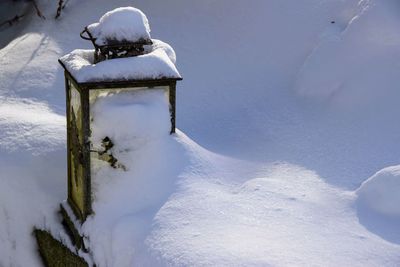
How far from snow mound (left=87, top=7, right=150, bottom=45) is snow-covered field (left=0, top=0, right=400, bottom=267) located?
2.43 ft

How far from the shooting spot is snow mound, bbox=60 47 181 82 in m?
4.87

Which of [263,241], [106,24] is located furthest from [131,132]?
[263,241]

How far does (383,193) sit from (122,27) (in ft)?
7.27

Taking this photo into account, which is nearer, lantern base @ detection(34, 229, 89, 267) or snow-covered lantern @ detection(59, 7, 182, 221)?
snow-covered lantern @ detection(59, 7, 182, 221)

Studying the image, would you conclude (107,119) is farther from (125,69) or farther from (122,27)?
(122,27)

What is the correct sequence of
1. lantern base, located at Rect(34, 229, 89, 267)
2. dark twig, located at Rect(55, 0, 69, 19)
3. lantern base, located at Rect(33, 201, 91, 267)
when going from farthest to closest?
dark twig, located at Rect(55, 0, 69, 19) < lantern base, located at Rect(34, 229, 89, 267) < lantern base, located at Rect(33, 201, 91, 267)

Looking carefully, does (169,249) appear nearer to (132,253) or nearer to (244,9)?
(132,253)

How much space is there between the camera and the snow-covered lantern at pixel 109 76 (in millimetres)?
4906

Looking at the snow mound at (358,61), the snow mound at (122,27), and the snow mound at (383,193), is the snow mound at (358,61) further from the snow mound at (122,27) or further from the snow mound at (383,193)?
the snow mound at (122,27)

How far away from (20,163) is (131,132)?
1515mm

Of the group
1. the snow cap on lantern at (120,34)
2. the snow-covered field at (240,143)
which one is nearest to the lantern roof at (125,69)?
the snow cap on lantern at (120,34)

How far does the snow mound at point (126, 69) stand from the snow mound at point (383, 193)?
1662mm

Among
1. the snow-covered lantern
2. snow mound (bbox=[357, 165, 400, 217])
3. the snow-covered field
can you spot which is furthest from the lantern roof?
snow mound (bbox=[357, 165, 400, 217])

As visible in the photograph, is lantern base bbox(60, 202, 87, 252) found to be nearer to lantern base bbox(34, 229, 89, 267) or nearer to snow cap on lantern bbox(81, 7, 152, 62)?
lantern base bbox(34, 229, 89, 267)
